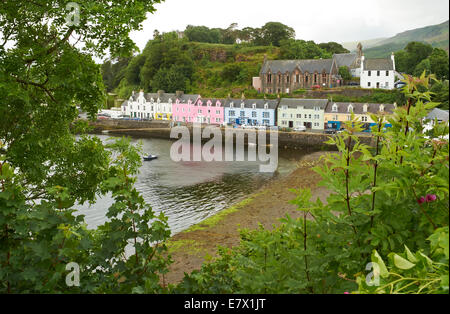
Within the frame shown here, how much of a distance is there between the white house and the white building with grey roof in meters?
12.8

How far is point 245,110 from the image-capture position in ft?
206

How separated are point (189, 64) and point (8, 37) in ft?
266

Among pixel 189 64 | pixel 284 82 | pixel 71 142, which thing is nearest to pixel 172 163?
pixel 71 142

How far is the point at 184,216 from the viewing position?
2319 cm

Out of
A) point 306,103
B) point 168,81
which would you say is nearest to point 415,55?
point 306,103

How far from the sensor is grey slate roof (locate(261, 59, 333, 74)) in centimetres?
7119

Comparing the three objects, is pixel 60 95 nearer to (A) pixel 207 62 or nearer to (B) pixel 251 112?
(B) pixel 251 112

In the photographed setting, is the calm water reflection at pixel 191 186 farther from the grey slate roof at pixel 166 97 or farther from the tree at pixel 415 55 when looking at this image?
the tree at pixel 415 55

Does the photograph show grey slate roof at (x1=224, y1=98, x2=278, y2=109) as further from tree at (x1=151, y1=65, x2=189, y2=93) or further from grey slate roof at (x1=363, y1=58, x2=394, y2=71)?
tree at (x1=151, y1=65, x2=189, y2=93)

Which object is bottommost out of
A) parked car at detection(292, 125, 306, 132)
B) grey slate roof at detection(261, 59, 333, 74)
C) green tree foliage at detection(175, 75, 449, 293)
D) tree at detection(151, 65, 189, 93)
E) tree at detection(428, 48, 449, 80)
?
parked car at detection(292, 125, 306, 132)

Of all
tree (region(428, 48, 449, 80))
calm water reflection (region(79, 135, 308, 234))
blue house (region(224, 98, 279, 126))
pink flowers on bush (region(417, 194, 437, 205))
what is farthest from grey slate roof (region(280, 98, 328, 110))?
pink flowers on bush (region(417, 194, 437, 205))

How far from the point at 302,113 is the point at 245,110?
9474mm

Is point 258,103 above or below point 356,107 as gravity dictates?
above

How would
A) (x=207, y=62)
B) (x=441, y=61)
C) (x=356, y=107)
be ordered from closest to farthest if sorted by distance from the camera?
1. (x=441, y=61)
2. (x=356, y=107)
3. (x=207, y=62)
